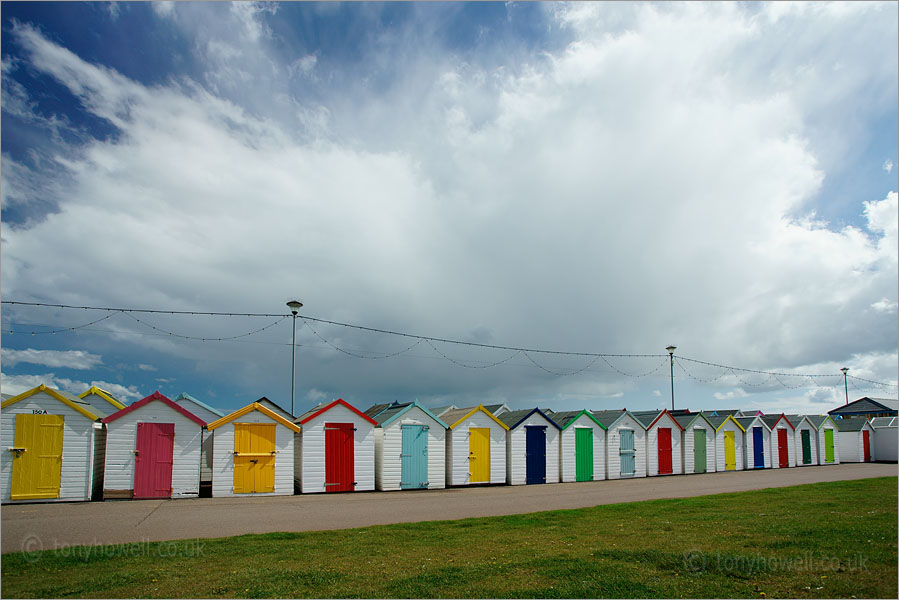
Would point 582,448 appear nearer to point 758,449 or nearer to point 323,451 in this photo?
point 323,451

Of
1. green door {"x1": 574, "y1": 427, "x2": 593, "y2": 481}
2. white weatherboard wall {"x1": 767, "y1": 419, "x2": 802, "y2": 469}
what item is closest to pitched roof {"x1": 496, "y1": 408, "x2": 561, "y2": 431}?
green door {"x1": 574, "y1": 427, "x2": 593, "y2": 481}

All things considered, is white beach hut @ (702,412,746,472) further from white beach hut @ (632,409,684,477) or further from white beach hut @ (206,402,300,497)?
white beach hut @ (206,402,300,497)

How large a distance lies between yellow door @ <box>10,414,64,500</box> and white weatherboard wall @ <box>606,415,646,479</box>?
78.2 feet

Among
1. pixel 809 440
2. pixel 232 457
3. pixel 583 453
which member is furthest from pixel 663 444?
pixel 232 457

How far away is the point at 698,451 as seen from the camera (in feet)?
122

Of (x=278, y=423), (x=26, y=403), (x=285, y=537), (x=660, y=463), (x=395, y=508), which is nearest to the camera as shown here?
(x=285, y=537)

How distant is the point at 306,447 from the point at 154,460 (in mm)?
5231

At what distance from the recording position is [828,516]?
13.8m

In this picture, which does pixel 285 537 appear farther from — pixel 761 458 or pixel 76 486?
pixel 761 458

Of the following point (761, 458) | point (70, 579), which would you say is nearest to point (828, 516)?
point (70, 579)

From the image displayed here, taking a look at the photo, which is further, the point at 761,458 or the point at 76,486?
the point at 761,458

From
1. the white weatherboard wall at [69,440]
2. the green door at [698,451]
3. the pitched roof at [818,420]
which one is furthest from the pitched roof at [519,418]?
the pitched roof at [818,420]

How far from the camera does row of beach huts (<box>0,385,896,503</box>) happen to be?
66.2 feet

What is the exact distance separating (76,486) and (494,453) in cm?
1608
